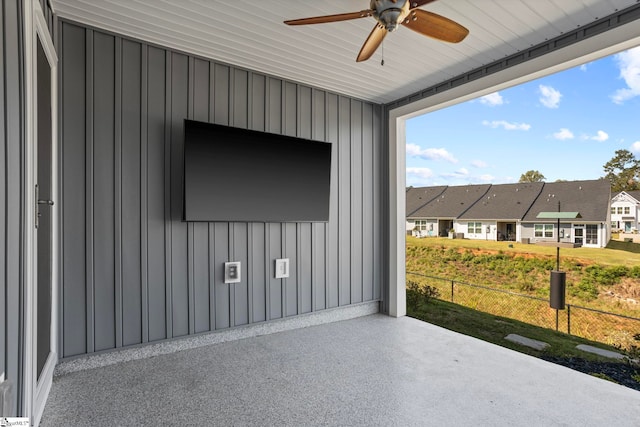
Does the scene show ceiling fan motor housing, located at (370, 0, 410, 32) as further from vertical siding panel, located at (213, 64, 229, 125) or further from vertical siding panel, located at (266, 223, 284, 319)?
vertical siding panel, located at (266, 223, 284, 319)

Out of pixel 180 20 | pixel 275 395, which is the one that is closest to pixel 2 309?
pixel 275 395

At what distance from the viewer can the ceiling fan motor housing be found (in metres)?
1.66

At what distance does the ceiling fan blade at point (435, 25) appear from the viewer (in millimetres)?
1763

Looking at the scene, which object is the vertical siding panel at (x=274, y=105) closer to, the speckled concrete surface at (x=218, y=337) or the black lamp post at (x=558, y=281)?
the speckled concrete surface at (x=218, y=337)

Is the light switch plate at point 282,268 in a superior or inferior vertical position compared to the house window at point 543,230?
inferior

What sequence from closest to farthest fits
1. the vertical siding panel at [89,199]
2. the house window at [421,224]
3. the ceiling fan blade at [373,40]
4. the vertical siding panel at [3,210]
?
the vertical siding panel at [3,210] < the ceiling fan blade at [373,40] < the vertical siding panel at [89,199] < the house window at [421,224]

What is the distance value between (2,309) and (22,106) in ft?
2.77

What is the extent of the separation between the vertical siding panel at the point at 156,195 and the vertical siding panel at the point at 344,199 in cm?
168

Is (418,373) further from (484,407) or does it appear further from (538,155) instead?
(538,155)

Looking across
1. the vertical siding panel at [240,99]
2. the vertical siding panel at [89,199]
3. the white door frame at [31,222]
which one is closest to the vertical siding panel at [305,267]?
the vertical siding panel at [240,99]

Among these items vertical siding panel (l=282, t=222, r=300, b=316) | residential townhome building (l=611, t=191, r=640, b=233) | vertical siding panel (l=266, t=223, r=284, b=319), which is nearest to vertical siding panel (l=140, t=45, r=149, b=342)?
vertical siding panel (l=266, t=223, r=284, b=319)

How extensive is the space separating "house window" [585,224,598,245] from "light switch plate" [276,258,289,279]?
8.17ft

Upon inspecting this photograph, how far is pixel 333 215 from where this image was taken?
11.6 ft

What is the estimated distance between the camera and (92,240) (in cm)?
238
